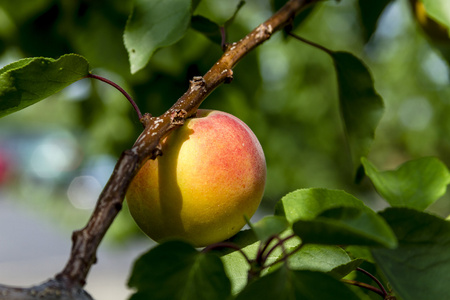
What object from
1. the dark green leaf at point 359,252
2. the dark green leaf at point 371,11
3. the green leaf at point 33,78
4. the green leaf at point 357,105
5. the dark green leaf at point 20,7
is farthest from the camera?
the dark green leaf at point 20,7

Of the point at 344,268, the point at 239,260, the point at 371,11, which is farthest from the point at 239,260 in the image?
the point at 371,11

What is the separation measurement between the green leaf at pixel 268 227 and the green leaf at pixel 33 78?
23 centimetres

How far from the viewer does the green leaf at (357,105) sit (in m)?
0.70

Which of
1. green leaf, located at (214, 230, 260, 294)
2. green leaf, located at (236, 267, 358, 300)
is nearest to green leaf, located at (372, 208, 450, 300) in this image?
green leaf, located at (236, 267, 358, 300)

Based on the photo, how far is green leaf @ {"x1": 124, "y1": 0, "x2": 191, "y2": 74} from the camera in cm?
60

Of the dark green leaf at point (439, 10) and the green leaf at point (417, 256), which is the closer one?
the green leaf at point (417, 256)

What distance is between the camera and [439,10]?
65 centimetres

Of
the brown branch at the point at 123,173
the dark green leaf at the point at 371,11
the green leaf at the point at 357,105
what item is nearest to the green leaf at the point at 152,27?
the brown branch at the point at 123,173

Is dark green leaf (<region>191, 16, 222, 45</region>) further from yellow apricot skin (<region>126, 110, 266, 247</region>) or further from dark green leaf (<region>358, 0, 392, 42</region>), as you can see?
dark green leaf (<region>358, 0, 392, 42</region>)

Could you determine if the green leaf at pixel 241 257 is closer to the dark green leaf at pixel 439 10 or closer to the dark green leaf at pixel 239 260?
the dark green leaf at pixel 239 260

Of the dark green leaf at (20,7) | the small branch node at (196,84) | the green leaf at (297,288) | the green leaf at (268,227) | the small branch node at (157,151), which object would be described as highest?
the dark green leaf at (20,7)

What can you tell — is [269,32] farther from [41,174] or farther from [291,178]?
[41,174]

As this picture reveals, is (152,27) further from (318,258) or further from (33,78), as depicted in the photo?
(318,258)

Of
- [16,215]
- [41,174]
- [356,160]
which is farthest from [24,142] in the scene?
Answer: [356,160]
